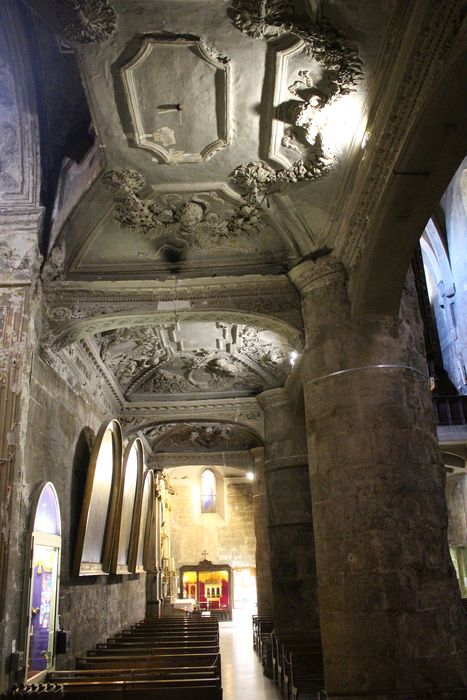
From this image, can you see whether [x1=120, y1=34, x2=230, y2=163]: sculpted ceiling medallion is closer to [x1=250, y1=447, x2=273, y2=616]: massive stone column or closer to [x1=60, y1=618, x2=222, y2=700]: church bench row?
[x1=60, y1=618, x2=222, y2=700]: church bench row

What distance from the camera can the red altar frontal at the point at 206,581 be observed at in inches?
1009

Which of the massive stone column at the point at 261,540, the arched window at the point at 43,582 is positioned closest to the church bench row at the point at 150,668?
the arched window at the point at 43,582

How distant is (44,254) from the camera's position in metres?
7.41

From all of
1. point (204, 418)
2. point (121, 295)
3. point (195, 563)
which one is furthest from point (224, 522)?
point (121, 295)

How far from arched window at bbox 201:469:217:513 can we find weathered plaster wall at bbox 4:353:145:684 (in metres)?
15.7

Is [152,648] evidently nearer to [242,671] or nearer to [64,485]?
[64,485]

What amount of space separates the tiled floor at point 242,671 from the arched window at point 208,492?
7.43m

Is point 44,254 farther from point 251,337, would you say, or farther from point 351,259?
point 251,337

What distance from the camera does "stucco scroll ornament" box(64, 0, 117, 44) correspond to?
5.04m

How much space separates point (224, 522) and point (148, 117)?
2276cm

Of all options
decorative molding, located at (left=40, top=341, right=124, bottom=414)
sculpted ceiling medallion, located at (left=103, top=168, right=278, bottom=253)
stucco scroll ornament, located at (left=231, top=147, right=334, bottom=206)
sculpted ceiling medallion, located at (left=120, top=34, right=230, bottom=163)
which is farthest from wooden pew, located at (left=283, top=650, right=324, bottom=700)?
sculpted ceiling medallion, located at (left=120, top=34, right=230, bottom=163)

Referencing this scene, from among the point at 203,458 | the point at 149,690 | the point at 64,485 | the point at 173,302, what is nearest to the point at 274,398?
the point at 203,458

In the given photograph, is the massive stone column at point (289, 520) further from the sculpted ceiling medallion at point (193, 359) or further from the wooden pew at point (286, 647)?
the sculpted ceiling medallion at point (193, 359)

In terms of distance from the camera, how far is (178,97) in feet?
19.7
